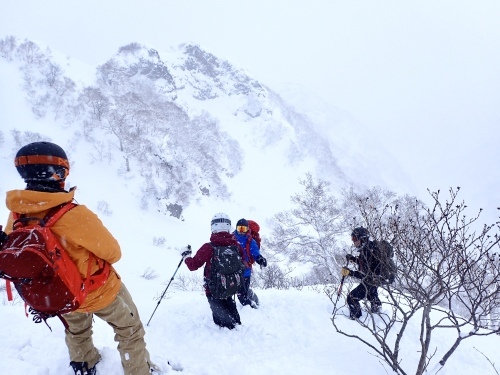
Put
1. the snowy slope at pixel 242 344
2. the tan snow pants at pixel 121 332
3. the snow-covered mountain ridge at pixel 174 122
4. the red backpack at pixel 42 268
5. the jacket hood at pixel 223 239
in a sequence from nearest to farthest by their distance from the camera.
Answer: the red backpack at pixel 42 268
the tan snow pants at pixel 121 332
the snowy slope at pixel 242 344
the jacket hood at pixel 223 239
the snow-covered mountain ridge at pixel 174 122

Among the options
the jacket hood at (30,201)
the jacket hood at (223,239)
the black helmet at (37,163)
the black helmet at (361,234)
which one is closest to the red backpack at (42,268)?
the jacket hood at (30,201)

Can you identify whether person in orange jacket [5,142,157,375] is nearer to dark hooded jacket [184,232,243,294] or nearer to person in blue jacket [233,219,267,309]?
dark hooded jacket [184,232,243,294]

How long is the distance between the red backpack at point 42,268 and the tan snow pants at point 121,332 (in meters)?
0.48

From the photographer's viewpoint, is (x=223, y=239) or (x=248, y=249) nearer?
(x=223, y=239)

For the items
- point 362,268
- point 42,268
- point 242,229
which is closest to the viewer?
point 42,268

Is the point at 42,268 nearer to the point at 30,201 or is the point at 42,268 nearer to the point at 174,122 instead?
the point at 30,201

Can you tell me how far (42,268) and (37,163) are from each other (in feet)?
2.48

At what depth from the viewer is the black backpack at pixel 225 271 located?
4.42 m

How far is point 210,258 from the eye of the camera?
456cm

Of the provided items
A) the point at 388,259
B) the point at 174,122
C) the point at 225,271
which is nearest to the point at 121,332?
the point at 225,271

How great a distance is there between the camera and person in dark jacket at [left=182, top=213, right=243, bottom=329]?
4512 mm

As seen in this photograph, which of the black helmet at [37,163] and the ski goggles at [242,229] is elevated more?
the ski goggles at [242,229]

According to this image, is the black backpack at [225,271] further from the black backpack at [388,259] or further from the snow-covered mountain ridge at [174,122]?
the snow-covered mountain ridge at [174,122]

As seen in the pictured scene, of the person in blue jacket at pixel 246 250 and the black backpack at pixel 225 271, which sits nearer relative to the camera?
the black backpack at pixel 225 271
